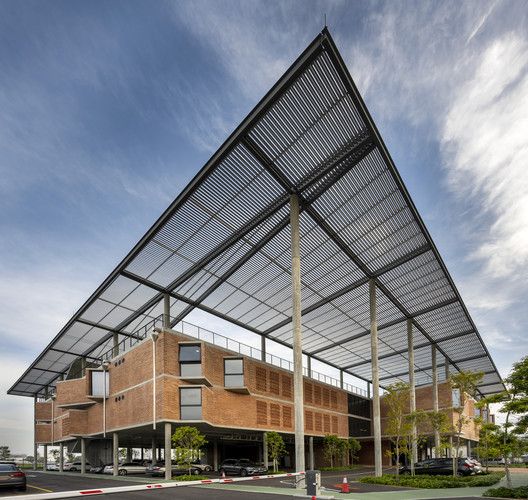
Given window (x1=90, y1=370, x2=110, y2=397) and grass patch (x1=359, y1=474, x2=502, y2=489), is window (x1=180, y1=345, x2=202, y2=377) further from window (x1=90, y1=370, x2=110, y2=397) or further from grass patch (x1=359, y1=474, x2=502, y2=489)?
grass patch (x1=359, y1=474, x2=502, y2=489)

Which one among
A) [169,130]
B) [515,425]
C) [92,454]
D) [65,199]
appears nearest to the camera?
[169,130]

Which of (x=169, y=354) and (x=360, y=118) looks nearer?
(x=360, y=118)

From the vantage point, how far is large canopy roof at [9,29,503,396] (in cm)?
2548

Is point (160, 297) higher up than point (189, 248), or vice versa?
point (189, 248)

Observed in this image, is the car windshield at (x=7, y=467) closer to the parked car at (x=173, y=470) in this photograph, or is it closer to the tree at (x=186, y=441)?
the tree at (x=186, y=441)

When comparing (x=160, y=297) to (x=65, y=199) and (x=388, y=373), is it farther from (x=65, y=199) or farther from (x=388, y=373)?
(x=388, y=373)

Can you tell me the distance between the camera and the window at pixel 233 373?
126 ft

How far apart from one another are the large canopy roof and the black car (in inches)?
564

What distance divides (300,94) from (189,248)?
15.3 meters

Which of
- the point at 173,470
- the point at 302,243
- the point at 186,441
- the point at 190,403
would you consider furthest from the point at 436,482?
the point at 173,470

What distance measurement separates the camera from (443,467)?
36.0m

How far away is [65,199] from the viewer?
25.2 meters

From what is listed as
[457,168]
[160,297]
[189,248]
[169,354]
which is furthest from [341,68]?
[160,297]

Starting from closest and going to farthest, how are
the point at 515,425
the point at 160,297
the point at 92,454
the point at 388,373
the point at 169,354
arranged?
the point at 515,425
the point at 169,354
the point at 160,297
the point at 92,454
the point at 388,373
